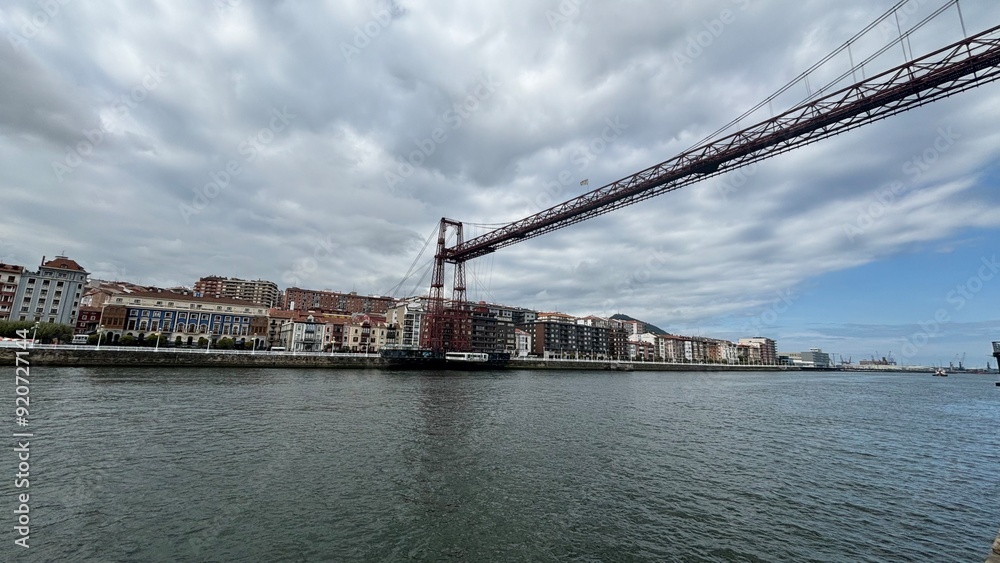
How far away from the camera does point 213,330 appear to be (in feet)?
202

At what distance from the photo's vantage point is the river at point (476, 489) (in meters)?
6.11

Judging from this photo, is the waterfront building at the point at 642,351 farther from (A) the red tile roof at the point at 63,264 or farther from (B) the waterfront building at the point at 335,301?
(A) the red tile roof at the point at 63,264

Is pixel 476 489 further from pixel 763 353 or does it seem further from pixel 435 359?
pixel 763 353

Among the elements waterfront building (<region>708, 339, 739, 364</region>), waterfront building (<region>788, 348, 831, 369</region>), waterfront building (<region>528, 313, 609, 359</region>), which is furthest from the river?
waterfront building (<region>788, 348, 831, 369</region>)

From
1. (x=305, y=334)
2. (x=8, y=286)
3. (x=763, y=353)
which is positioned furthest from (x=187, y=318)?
(x=763, y=353)

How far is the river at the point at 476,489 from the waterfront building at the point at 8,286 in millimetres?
56419

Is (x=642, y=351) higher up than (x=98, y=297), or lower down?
lower down

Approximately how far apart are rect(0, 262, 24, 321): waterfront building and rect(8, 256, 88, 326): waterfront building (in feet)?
0.96

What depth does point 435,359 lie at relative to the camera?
57.3 meters

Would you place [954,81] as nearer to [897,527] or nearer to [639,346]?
[897,527]

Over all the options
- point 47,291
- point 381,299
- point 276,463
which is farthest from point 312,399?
point 381,299

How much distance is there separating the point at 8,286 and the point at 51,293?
12.4 feet

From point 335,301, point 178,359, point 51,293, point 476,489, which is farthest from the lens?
point 335,301

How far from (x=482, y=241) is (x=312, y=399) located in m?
32.0
